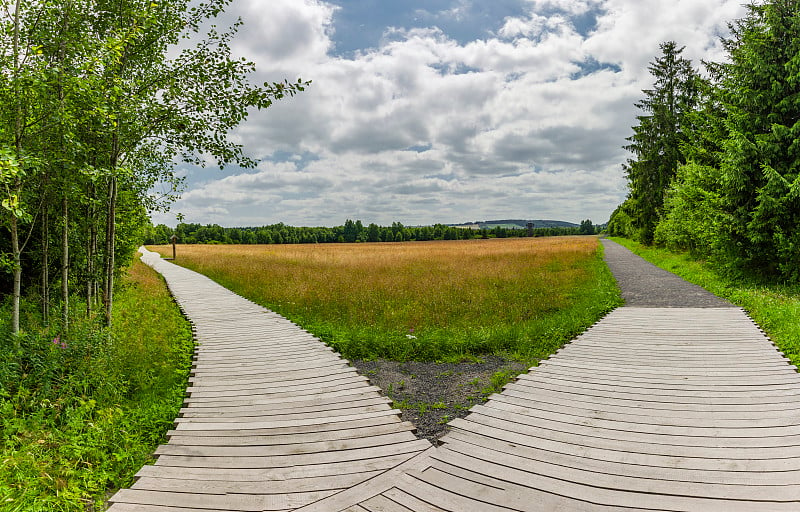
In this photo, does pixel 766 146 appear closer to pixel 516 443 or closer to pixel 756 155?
pixel 756 155

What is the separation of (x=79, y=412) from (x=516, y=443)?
A: 4.68m

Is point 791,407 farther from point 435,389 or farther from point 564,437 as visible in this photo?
point 435,389

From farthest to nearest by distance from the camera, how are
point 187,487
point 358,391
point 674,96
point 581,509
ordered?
point 674,96 → point 358,391 → point 187,487 → point 581,509

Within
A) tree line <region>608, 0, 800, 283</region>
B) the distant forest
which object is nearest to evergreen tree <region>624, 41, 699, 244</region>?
tree line <region>608, 0, 800, 283</region>

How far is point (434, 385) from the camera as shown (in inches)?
229

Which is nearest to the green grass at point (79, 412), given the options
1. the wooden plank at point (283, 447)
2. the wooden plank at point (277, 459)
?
the wooden plank at point (283, 447)

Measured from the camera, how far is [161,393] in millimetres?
5469

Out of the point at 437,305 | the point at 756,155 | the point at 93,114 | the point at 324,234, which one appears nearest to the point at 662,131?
the point at 756,155

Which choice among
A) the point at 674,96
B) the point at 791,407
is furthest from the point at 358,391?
the point at 674,96

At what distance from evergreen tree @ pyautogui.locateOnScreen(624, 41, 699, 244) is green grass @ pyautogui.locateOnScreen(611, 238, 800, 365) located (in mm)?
13380

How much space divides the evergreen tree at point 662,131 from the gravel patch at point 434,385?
26.4 m

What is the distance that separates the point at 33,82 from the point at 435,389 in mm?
5854

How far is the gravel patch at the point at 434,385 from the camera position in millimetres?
4629

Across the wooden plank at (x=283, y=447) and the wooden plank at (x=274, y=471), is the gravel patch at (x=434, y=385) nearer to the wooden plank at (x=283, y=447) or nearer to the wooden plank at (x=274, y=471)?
the wooden plank at (x=283, y=447)
